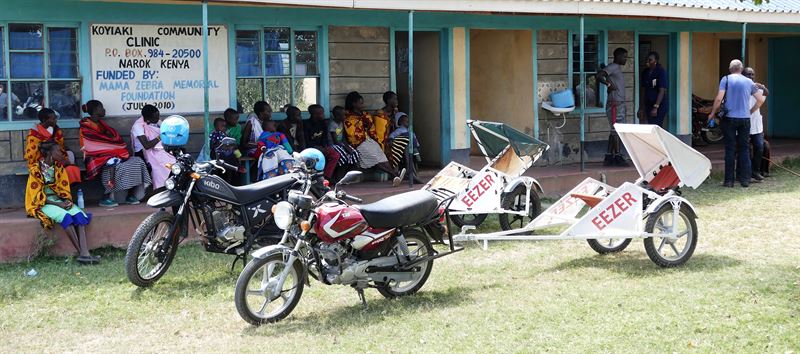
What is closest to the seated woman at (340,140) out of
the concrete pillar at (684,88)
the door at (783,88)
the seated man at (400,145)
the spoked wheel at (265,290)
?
the seated man at (400,145)

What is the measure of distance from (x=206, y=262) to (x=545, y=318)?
346cm

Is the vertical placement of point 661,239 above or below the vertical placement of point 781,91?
below

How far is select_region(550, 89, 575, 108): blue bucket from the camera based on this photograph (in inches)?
571

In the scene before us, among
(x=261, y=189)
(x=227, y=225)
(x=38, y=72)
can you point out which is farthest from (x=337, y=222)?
(x=38, y=72)

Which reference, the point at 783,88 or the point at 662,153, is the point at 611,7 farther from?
the point at 783,88

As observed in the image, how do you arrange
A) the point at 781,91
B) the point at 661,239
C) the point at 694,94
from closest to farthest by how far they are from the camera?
the point at 661,239, the point at 694,94, the point at 781,91

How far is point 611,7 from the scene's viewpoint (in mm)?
12664

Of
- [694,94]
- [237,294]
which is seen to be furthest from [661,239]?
[694,94]

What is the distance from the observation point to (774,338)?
635 centimetres

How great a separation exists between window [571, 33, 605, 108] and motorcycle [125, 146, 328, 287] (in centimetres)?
765

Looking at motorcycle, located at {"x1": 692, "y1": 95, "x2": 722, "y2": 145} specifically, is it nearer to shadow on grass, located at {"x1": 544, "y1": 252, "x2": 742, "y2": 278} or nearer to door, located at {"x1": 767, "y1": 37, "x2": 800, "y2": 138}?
door, located at {"x1": 767, "y1": 37, "x2": 800, "y2": 138}

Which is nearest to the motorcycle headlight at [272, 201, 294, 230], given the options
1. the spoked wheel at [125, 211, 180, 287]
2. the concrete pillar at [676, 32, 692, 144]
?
the spoked wheel at [125, 211, 180, 287]

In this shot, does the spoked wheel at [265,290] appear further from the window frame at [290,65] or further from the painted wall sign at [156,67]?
the window frame at [290,65]

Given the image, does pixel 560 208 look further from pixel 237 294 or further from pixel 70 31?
pixel 70 31
